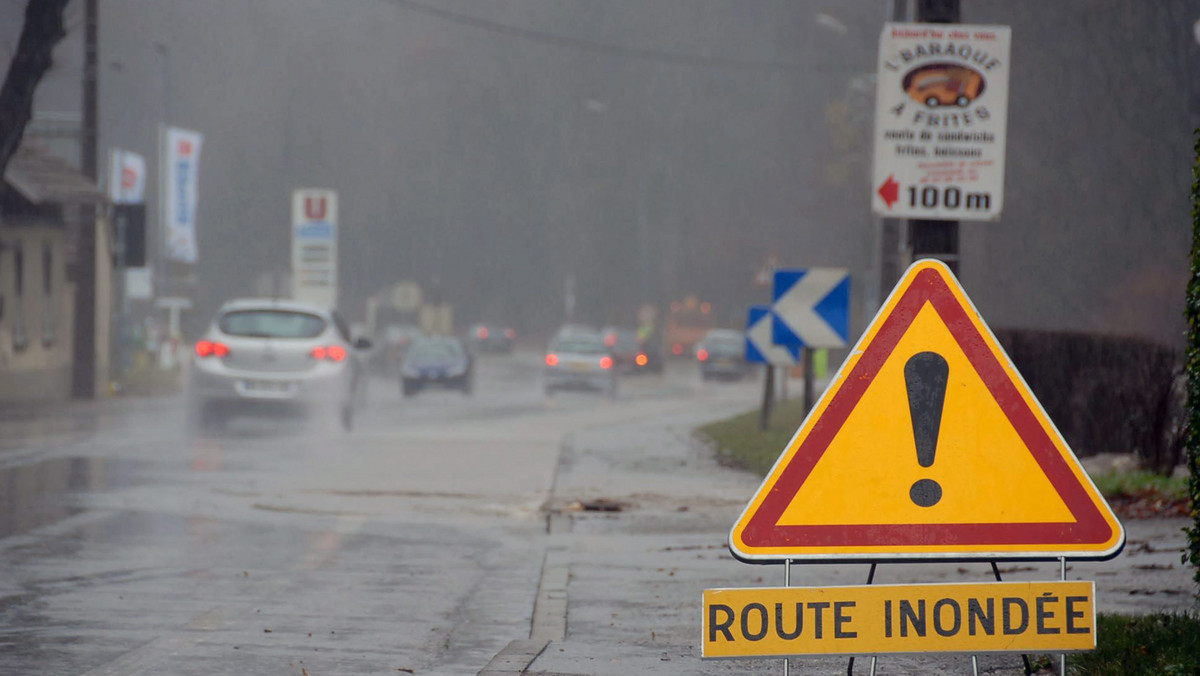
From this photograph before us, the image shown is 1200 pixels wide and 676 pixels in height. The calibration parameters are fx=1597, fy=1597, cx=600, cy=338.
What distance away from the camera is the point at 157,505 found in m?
12.3

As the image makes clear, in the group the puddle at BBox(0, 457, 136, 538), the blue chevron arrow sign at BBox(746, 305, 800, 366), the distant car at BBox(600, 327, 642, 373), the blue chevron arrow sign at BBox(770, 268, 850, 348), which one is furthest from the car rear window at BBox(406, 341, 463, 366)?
the blue chevron arrow sign at BBox(770, 268, 850, 348)

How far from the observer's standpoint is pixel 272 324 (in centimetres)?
2027

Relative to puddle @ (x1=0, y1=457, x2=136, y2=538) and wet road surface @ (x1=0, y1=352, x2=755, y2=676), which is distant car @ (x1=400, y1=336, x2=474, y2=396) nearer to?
wet road surface @ (x1=0, y1=352, x2=755, y2=676)

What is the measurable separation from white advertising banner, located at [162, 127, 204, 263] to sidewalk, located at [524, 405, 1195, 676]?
31887 millimetres

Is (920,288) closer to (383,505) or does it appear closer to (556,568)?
(556,568)

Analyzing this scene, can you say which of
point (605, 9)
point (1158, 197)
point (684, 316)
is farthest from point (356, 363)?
point (605, 9)

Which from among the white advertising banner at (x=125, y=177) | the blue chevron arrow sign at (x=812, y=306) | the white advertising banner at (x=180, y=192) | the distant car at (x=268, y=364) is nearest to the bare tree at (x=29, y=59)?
the distant car at (x=268, y=364)

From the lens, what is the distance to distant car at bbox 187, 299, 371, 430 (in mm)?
19828

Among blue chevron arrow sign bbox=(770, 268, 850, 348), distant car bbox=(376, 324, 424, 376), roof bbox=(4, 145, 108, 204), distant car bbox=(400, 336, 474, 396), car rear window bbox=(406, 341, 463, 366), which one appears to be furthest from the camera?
distant car bbox=(376, 324, 424, 376)

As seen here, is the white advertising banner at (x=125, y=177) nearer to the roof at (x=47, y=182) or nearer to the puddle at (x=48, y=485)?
the roof at (x=47, y=182)

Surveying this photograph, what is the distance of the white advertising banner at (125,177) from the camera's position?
131ft

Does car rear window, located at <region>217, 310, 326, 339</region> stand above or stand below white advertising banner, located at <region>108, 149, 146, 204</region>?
below

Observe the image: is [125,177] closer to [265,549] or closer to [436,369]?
[436,369]

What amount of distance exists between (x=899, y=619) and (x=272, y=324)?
16464 millimetres
